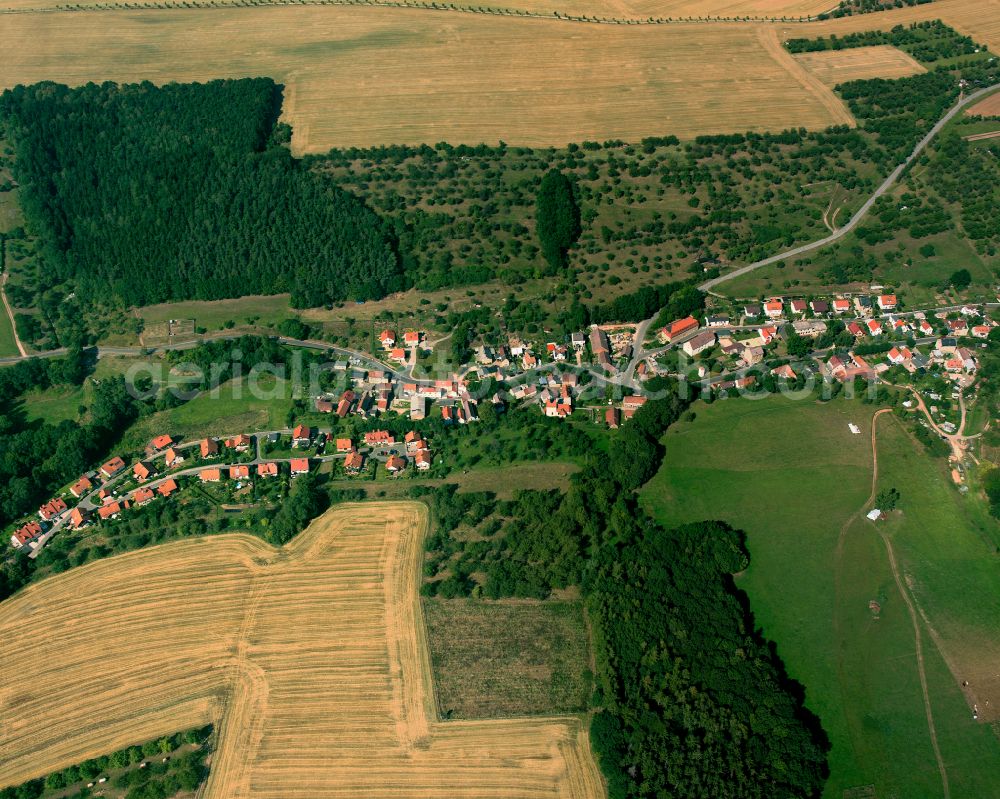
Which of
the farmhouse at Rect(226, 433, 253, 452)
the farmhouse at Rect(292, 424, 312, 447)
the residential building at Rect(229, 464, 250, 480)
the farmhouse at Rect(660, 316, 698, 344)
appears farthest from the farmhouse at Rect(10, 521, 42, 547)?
the farmhouse at Rect(660, 316, 698, 344)

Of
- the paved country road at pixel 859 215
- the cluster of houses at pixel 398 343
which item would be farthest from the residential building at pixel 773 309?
the cluster of houses at pixel 398 343

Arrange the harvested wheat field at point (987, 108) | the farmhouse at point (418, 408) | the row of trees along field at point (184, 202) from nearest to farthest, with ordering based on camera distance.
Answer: the farmhouse at point (418, 408) → the row of trees along field at point (184, 202) → the harvested wheat field at point (987, 108)

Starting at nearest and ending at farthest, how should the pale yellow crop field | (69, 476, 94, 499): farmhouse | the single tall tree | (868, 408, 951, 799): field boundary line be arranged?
(868, 408, 951, 799): field boundary line
(69, 476, 94, 499): farmhouse
the single tall tree
the pale yellow crop field

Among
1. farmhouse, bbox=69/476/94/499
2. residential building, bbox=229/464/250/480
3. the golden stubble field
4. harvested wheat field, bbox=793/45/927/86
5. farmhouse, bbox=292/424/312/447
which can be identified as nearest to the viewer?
farmhouse, bbox=69/476/94/499

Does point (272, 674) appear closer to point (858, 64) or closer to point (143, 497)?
point (143, 497)

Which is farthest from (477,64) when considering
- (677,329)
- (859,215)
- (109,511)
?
(109,511)

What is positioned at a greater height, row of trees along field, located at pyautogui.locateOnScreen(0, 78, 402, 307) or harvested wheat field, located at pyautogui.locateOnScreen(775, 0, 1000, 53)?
harvested wheat field, located at pyautogui.locateOnScreen(775, 0, 1000, 53)

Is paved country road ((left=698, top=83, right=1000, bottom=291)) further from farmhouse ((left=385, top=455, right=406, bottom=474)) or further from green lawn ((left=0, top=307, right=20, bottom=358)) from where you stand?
green lawn ((left=0, top=307, right=20, bottom=358))

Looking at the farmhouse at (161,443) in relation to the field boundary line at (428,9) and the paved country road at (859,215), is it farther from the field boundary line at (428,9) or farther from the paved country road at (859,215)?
the field boundary line at (428,9)
